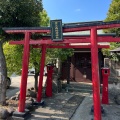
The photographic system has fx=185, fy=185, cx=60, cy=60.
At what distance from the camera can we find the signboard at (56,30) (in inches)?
277

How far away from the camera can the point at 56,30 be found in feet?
23.2

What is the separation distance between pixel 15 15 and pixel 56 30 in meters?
2.32

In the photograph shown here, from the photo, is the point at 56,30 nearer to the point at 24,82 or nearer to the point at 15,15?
the point at 15,15

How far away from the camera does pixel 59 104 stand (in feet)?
32.4

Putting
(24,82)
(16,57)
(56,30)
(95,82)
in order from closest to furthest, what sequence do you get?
(95,82), (56,30), (24,82), (16,57)

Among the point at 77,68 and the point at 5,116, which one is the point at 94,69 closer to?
the point at 5,116

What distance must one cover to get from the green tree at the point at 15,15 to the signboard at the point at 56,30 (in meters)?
1.80

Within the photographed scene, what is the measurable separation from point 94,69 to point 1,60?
4473 mm

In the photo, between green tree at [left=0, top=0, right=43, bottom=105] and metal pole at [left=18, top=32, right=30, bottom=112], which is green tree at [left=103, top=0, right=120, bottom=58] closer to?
green tree at [left=0, top=0, right=43, bottom=105]

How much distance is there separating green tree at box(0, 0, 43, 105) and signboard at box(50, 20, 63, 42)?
180cm

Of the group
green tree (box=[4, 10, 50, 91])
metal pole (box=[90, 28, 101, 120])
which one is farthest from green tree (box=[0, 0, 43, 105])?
metal pole (box=[90, 28, 101, 120])

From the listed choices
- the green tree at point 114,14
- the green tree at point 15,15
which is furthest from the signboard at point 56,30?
the green tree at point 114,14

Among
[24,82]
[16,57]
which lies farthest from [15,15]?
[24,82]

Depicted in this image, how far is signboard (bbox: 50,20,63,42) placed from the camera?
702 cm
